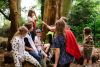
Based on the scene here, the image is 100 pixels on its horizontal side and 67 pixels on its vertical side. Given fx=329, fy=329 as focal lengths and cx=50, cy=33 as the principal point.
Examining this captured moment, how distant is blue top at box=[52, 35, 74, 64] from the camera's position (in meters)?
8.02

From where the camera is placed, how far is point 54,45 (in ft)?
26.3

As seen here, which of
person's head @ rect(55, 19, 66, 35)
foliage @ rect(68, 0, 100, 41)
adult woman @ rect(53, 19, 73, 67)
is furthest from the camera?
foliage @ rect(68, 0, 100, 41)

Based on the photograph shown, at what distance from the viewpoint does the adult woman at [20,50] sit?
9375mm

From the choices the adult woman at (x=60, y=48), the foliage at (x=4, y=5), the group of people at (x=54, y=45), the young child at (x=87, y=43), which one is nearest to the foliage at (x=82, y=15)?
the foliage at (x=4, y=5)

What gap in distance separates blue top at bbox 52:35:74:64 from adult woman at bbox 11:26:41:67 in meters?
1.48

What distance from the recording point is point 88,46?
12727 millimetres

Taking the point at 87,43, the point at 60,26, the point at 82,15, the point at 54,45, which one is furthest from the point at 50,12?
the point at 82,15

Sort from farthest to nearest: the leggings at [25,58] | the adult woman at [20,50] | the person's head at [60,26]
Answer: the leggings at [25,58]
the adult woman at [20,50]
the person's head at [60,26]

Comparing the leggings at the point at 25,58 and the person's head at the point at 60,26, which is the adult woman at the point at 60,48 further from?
the leggings at the point at 25,58

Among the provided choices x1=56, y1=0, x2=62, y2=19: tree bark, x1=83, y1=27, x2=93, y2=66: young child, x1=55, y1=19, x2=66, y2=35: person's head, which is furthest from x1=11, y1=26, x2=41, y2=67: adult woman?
x1=56, y1=0, x2=62, y2=19: tree bark

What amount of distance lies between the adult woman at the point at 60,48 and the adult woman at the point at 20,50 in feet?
4.89

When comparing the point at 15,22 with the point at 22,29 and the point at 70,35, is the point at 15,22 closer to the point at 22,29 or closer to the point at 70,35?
the point at 22,29

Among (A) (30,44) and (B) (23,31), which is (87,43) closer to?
(A) (30,44)

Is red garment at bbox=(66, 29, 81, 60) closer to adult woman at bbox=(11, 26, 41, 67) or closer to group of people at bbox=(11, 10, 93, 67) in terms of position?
group of people at bbox=(11, 10, 93, 67)
